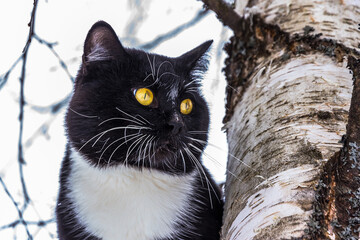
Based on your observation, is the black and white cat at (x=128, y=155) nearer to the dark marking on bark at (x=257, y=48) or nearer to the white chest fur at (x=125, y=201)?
the white chest fur at (x=125, y=201)

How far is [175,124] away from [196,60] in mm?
591

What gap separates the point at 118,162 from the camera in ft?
6.08

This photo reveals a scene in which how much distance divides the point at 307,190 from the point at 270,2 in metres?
1.16

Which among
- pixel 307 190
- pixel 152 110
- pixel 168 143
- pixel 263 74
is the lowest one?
pixel 307 190

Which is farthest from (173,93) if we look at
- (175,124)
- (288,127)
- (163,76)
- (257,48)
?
(288,127)

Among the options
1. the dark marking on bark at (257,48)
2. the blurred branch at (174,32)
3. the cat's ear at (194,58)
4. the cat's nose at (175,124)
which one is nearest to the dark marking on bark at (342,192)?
the dark marking on bark at (257,48)

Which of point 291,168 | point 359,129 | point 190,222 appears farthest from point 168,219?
point 359,129

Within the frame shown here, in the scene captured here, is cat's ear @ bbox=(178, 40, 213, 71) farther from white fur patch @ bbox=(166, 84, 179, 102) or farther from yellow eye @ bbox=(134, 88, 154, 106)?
yellow eye @ bbox=(134, 88, 154, 106)

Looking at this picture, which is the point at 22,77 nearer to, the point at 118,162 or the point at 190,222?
the point at 118,162

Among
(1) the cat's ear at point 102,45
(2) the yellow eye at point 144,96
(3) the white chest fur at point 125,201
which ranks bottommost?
(3) the white chest fur at point 125,201

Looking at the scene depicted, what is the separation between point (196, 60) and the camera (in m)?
Answer: 2.20

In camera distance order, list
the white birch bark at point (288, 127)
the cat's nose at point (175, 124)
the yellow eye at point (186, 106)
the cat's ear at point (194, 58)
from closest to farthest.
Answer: the white birch bark at point (288, 127) < the cat's nose at point (175, 124) < the yellow eye at point (186, 106) < the cat's ear at point (194, 58)

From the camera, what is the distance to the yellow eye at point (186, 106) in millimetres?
2006

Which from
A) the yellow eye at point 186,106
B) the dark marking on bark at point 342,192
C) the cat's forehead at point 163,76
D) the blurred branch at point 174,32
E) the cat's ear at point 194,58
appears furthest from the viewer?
the blurred branch at point 174,32
